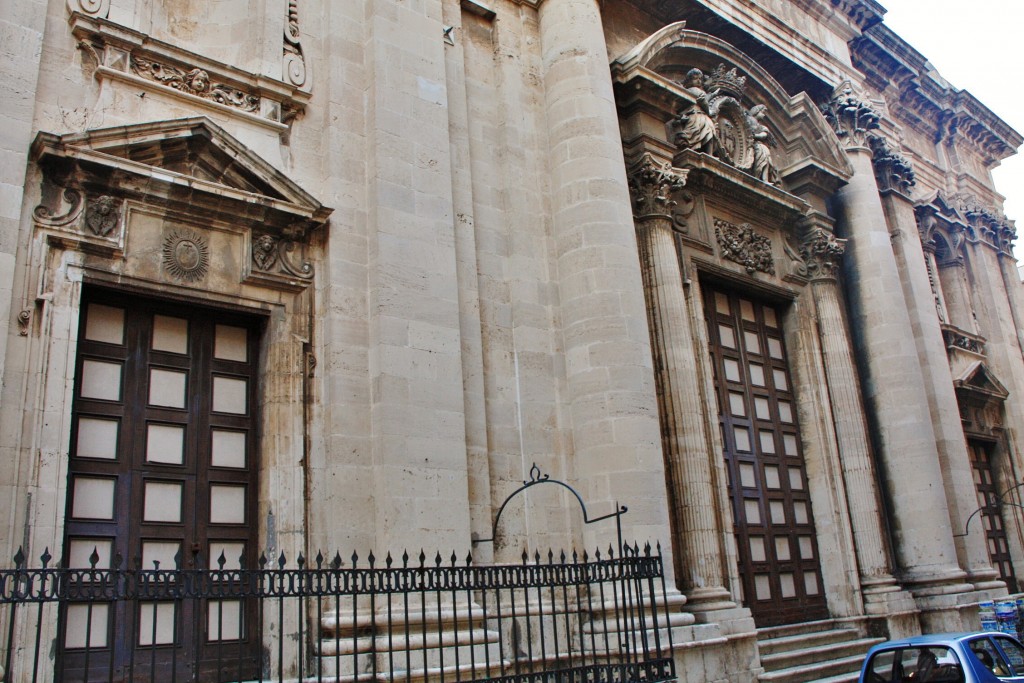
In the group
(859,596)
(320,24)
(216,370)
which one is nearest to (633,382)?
(216,370)

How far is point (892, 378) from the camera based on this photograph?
50.5 ft

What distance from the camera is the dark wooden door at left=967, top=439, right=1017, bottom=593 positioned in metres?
17.5

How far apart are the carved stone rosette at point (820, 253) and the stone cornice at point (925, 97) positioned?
17.0 feet

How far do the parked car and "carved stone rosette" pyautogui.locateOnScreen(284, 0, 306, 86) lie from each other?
822cm

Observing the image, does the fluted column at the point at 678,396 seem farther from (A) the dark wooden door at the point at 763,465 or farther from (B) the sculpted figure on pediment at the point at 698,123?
(A) the dark wooden door at the point at 763,465

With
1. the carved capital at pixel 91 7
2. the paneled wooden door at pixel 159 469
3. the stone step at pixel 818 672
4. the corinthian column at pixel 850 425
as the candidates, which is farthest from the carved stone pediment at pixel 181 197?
the corinthian column at pixel 850 425

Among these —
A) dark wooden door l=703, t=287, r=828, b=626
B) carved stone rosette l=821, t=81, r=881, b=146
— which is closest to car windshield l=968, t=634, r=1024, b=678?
dark wooden door l=703, t=287, r=828, b=626

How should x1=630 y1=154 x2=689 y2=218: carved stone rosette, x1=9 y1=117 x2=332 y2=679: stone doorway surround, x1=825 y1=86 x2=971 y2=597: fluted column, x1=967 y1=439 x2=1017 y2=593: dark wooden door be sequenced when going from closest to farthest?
x1=9 y1=117 x2=332 y2=679: stone doorway surround → x1=630 y1=154 x2=689 y2=218: carved stone rosette → x1=825 y1=86 x2=971 y2=597: fluted column → x1=967 y1=439 x2=1017 y2=593: dark wooden door

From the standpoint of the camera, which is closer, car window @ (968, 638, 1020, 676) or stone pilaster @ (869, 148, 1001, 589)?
car window @ (968, 638, 1020, 676)

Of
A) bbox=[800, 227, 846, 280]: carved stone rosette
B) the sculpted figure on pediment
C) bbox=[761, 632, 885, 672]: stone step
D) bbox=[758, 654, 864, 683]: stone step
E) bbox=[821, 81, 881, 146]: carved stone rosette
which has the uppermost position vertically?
bbox=[821, 81, 881, 146]: carved stone rosette

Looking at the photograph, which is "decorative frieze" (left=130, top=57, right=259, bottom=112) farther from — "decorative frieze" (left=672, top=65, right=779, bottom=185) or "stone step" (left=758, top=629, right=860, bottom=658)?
"stone step" (left=758, top=629, right=860, bottom=658)

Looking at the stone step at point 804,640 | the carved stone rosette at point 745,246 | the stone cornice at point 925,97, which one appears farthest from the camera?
the stone cornice at point 925,97

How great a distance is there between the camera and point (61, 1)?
8.25 metres

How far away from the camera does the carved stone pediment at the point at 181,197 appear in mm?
7680
